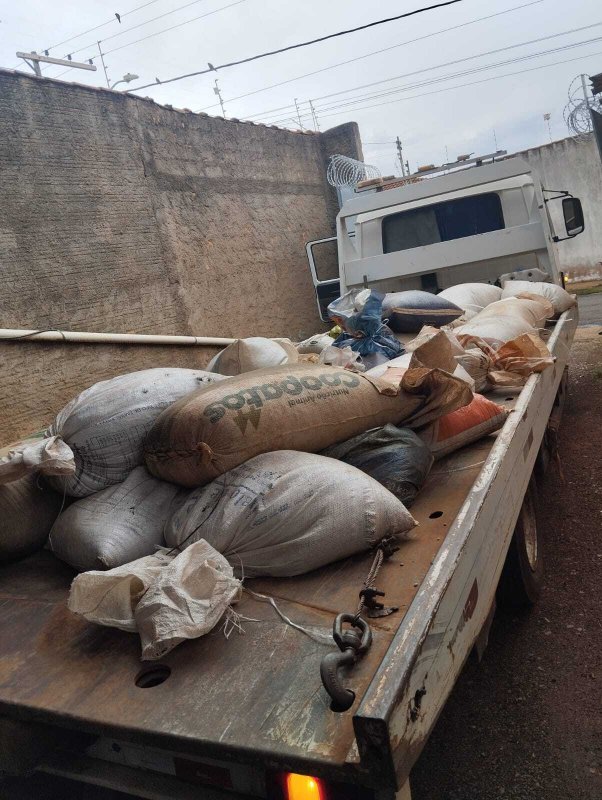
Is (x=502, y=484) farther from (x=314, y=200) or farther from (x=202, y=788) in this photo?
(x=314, y=200)

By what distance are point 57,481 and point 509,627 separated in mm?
1763

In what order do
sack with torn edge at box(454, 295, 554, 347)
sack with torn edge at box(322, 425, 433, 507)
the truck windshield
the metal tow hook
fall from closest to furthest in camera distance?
the metal tow hook
sack with torn edge at box(322, 425, 433, 507)
sack with torn edge at box(454, 295, 554, 347)
the truck windshield

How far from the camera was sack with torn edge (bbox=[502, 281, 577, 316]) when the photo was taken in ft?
16.0

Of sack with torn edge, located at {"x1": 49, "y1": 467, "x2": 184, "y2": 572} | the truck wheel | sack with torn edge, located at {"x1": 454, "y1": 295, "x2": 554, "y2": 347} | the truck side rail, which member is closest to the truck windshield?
sack with torn edge, located at {"x1": 454, "y1": 295, "x2": 554, "y2": 347}

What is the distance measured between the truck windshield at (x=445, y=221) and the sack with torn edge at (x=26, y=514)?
4.47m

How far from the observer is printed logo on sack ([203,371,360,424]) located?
1.96 metres

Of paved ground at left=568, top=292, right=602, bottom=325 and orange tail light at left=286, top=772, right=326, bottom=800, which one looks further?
paved ground at left=568, top=292, right=602, bottom=325

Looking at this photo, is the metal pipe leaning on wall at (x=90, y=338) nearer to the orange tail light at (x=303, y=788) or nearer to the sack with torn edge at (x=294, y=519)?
the sack with torn edge at (x=294, y=519)

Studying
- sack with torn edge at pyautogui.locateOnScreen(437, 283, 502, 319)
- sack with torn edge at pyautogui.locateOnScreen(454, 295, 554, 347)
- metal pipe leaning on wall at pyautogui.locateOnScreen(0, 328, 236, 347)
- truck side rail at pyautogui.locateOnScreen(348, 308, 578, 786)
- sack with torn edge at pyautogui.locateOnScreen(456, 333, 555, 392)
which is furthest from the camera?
metal pipe leaning on wall at pyautogui.locateOnScreen(0, 328, 236, 347)

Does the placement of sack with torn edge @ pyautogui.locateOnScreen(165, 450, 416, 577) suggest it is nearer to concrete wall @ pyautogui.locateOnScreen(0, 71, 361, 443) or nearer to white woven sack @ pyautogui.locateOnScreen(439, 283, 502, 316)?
white woven sack @ pyautogui.locateOnScreen(439, 283, 502, 316)

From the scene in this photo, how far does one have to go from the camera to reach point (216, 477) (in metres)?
1.96

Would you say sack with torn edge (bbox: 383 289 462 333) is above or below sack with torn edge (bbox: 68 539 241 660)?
above

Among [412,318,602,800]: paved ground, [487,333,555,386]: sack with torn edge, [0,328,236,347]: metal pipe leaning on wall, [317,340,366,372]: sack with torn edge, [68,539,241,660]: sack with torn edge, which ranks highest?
[0,328,236,347]: metal pipe leaning on wall

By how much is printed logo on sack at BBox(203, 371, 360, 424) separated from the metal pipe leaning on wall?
13.2 feet
